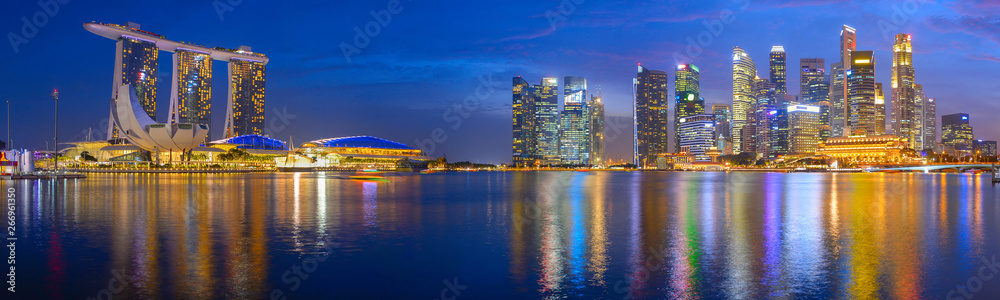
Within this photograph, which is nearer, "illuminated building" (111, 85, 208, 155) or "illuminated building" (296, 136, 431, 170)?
"illuminated building" (111, 85, 208, 155)

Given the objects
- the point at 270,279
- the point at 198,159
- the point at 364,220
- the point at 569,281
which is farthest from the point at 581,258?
the point at 198,159

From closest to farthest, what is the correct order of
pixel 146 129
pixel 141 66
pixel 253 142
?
1. pixel 146 129
2. pixel 253 142
3. pixel 141 66

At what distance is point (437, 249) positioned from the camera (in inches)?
660

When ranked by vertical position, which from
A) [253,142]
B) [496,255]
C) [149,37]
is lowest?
[496,255]

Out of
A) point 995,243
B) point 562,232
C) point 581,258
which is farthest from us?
point 562,232

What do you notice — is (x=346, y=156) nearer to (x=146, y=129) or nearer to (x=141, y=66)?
(x=141, y=66)

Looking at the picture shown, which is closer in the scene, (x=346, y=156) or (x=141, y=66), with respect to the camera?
(x=141, y=66)

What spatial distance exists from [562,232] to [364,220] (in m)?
8.37

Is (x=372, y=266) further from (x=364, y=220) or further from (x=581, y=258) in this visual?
(x=364, y=220)

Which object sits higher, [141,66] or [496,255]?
[141,66]

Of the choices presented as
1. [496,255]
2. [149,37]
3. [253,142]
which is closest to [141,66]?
[149,37]

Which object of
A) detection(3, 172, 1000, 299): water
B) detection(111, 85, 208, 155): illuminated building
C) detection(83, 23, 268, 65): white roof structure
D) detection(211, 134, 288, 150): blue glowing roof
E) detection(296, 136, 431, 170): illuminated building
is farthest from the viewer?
detection(296, 136, 431, 170): illuminated building

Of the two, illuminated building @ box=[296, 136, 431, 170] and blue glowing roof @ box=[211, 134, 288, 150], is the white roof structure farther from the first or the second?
illuminated building @ box=[296, 136, 431, 170]

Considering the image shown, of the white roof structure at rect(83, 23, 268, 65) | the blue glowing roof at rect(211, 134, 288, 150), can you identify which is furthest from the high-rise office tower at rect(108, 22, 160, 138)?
the blue glowing roof at rect(211, 134, 288, 150)
